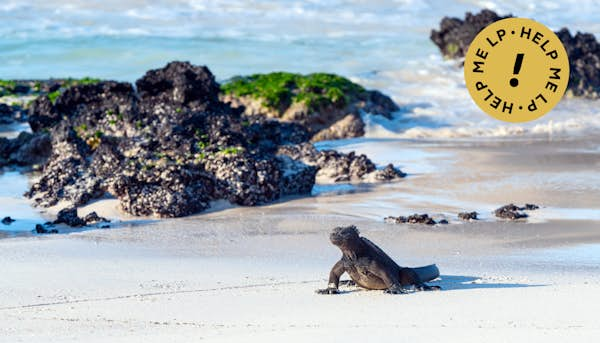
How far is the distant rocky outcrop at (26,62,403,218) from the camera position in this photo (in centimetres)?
1005

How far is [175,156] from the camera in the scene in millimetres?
10531

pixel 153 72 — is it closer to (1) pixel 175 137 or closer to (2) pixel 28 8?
(1) pixel 175 137

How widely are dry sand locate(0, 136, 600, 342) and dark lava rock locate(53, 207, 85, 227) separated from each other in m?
0.38

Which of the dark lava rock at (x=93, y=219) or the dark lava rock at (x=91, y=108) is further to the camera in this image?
the dark lava rock at (x=91, y=108)

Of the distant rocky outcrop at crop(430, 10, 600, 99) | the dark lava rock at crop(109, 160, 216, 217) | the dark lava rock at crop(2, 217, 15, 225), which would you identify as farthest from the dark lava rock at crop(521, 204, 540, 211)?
the distant rocky outcrop at crop(430, 10, 600, 99)

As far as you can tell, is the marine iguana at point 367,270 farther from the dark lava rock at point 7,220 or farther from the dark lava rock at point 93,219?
the dark lava rock at point 7,220

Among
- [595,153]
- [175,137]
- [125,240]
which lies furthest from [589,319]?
[595,153]

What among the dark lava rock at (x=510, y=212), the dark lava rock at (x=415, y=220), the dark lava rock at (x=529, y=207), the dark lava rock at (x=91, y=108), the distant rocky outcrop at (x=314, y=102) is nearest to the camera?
the dark lava rock at (x=415, y=220)

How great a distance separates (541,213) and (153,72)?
5.55 metres

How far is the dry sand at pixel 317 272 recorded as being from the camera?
213 inches

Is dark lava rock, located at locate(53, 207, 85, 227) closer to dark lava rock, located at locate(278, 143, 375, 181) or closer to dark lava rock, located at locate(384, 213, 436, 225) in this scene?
dark lava rock, located at locate(384, 213, 436, 225)

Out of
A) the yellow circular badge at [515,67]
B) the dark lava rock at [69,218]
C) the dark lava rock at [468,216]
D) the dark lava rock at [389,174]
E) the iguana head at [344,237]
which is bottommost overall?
the dark lava rock at [69,218]

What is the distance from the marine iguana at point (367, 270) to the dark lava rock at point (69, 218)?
3.51 meters

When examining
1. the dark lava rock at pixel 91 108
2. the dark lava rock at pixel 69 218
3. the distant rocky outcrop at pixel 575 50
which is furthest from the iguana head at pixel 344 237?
the distant rocky outcrop at pixel 575 50
